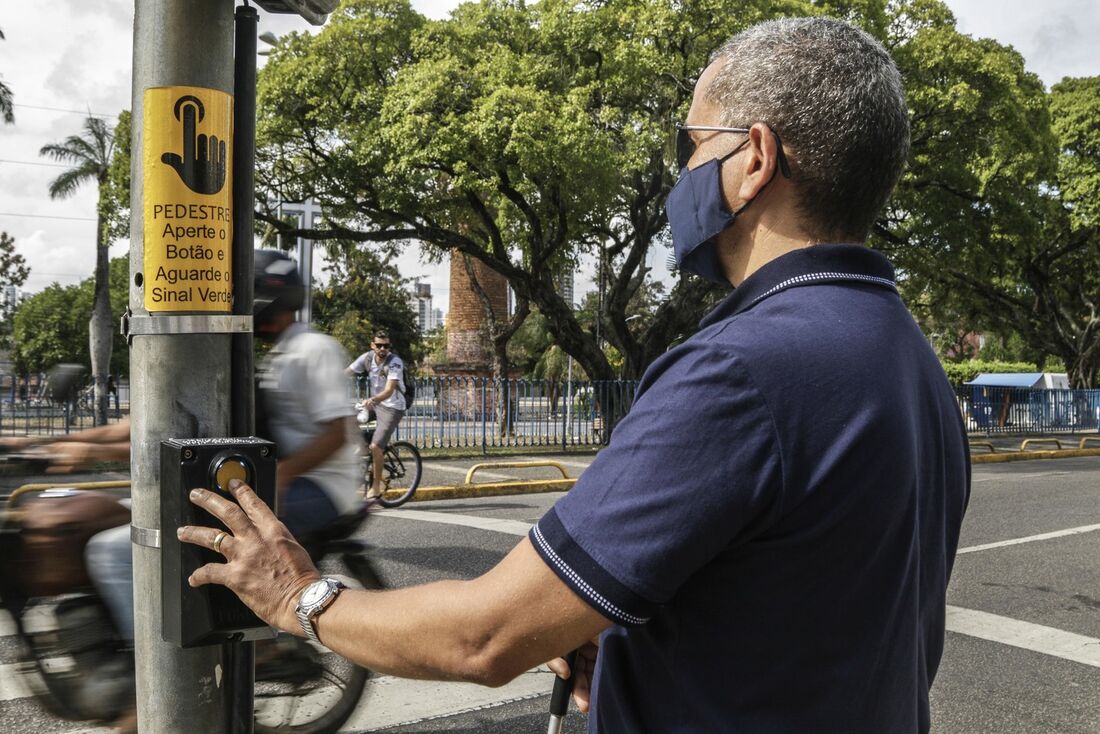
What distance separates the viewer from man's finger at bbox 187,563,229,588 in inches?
57.9

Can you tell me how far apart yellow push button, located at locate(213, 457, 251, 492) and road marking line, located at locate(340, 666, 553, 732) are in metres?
2.41

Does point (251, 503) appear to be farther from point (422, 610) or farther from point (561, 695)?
point (561, 695)

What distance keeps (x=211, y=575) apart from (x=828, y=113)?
1130 millimetres

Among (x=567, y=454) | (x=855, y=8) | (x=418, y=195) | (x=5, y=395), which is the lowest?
(x=567, y=454)

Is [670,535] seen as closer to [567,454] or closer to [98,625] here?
[98,625]

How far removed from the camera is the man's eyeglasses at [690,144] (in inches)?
55.1

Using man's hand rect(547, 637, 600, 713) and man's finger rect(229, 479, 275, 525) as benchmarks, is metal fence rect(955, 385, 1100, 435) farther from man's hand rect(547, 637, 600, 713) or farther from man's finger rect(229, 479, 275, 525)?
man's finger rect(229, 479, 275, 525)

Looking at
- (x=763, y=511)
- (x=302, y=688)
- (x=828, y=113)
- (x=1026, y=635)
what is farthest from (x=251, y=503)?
(x=1026, y=635)

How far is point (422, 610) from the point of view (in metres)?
1.33

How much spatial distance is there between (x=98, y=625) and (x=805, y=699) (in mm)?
2531

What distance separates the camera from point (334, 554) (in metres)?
3.60

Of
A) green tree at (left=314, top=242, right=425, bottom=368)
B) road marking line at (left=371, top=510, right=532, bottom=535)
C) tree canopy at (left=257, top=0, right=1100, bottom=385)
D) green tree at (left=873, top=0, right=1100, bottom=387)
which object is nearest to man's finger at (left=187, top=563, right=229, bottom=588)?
road marking line at (left=371, top=510, right=532, bottom=535)

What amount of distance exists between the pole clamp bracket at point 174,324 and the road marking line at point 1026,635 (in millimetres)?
4800

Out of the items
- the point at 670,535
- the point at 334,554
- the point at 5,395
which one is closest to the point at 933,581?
the point at 670,535
